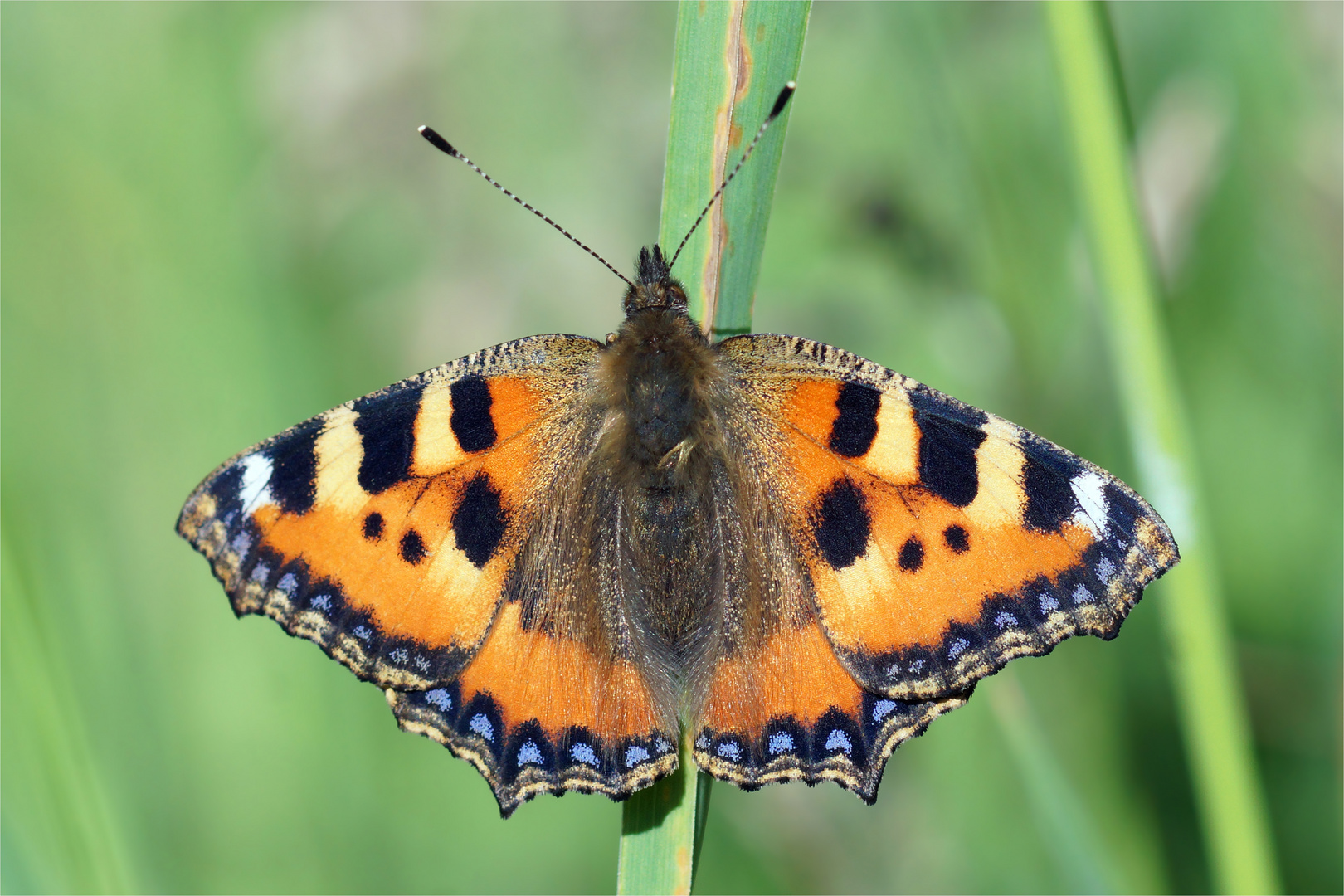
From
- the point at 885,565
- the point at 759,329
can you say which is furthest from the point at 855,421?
the point at 759,329

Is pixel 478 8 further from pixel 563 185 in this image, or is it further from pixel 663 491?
pixel 663 491

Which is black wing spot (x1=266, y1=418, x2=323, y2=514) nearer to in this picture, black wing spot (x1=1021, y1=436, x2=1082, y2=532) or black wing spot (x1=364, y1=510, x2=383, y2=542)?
black wing spot (x1=364, y1=510, x2=383, y2=542)

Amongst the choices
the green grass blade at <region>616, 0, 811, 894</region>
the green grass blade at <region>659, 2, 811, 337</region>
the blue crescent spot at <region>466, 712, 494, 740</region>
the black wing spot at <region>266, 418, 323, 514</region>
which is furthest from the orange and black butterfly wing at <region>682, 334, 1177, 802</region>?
the black wing spot at <region>266, 418, 323, 514</region>

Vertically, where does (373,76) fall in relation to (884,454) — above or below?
above

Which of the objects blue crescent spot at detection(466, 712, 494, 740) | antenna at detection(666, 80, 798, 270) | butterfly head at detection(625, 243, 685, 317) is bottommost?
blue crescent spot at detection(466, 712, 494, 740)

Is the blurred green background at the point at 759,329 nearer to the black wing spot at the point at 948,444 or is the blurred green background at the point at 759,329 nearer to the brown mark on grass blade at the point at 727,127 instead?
the black wing spot at the point at 948,444

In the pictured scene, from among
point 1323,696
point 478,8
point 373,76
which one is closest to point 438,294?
point 373,76

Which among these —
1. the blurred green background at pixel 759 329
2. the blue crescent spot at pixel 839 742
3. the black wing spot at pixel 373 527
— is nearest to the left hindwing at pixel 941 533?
the blue crescent spot at pixel 839 742

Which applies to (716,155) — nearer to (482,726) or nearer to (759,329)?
(482,726)
